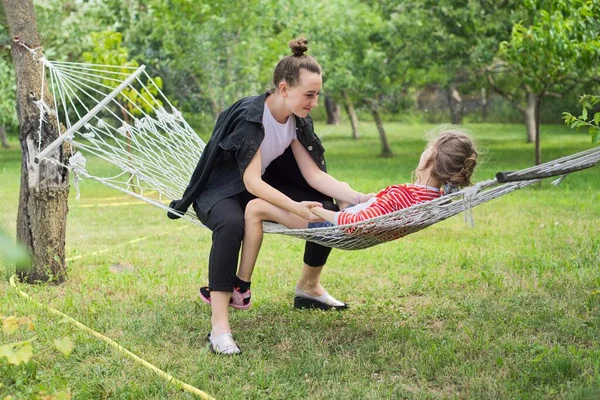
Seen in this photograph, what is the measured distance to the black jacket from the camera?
2.49 m

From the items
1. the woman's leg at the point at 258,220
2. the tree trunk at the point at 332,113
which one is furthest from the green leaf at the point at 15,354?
the tree trunk at the point at 332,113

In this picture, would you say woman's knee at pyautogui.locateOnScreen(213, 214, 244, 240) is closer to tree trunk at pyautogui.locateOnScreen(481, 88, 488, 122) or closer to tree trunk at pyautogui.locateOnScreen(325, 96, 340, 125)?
tree trunk at pyautogui.locateOnScreen(481, 88, 488, 122)

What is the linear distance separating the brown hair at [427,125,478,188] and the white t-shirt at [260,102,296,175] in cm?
51

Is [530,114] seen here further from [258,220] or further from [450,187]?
[258,220]

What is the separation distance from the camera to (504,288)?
318 centimetres

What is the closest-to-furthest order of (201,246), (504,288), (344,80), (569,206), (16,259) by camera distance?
1. (16,259)
2. (504,288)
3. (201,246)
4. (569,206)
5. (344,80)

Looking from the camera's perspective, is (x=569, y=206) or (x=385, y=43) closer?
(x=569, y=206)

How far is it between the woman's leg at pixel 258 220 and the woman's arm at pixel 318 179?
0.67 ft

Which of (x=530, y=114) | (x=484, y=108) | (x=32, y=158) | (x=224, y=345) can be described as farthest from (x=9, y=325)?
(x=484, y=108)

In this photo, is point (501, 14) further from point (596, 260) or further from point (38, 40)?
point (38, 40)

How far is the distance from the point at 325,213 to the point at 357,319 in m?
0.57

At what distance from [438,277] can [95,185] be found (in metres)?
5.20

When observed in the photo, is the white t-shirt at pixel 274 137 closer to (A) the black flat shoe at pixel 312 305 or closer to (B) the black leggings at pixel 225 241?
(B) the black leggings at pixel 225 241

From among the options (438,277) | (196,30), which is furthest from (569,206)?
(196,30)
